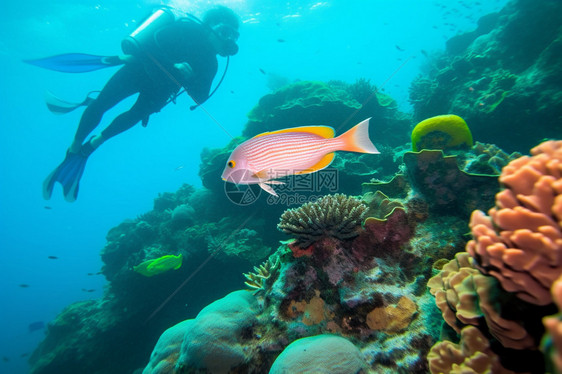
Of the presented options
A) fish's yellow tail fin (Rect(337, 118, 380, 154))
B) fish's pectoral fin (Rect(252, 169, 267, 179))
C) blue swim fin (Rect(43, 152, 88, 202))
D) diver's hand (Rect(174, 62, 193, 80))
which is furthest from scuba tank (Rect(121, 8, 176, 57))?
fish's yellow tail fin (Rect(337, 118, 380, 154))

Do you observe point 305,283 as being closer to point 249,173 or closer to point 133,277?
point 249,173

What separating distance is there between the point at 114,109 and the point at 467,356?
244 feet

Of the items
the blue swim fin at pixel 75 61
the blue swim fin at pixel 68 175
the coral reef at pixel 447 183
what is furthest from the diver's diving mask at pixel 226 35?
the coral reef at pixel 447 183

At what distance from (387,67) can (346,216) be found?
332 ft

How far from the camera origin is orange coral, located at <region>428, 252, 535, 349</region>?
1197 mm

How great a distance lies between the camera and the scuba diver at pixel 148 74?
7.20 metres

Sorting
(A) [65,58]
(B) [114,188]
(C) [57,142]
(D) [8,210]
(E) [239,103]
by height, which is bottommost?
(B) [114,188]

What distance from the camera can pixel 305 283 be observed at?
102 inches

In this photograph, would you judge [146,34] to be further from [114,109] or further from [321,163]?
[114,109]

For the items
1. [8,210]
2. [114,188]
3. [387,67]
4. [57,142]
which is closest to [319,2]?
[387,67]

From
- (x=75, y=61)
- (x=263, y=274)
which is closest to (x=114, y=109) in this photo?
(x=75, y=61)

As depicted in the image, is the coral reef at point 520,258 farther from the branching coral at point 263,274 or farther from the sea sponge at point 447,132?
the sea sponge at point 447,132

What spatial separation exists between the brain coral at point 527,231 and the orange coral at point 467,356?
59 cm

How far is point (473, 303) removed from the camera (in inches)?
58.1
